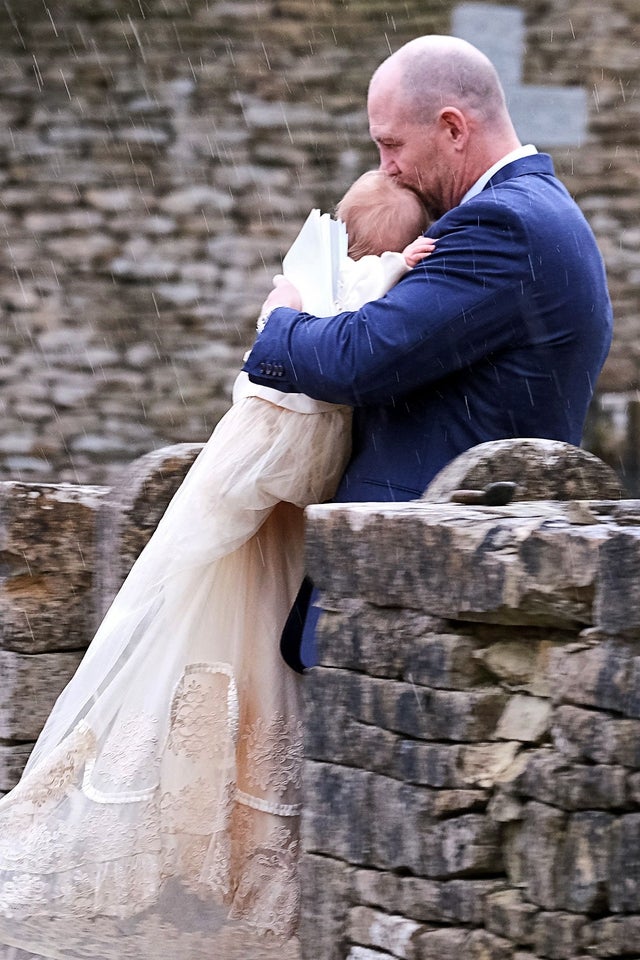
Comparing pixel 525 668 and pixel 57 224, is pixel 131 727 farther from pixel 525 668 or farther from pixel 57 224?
pixel 57 224

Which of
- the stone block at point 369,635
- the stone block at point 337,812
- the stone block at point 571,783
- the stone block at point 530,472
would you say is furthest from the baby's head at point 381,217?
the stone block at point 571,783

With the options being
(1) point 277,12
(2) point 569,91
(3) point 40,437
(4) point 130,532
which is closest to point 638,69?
(2) point 569,91

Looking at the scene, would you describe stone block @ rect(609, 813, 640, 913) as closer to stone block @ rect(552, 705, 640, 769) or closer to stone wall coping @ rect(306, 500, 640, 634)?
stone block @ rect(552, 705, 640, 769)

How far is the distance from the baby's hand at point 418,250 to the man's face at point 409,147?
0.23 m

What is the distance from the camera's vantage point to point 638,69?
29.6 feet

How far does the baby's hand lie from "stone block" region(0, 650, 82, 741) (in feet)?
4.65

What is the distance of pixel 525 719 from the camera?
6.72 ft

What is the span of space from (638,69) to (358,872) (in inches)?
306

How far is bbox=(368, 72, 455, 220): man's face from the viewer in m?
2.69

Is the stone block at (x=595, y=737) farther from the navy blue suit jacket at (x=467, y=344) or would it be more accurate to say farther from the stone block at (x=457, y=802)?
the navy blue suit jacket at (x=467, y=344)

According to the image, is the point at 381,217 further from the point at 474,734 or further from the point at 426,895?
the point at 426,895

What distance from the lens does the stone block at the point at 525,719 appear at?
202 centimetres

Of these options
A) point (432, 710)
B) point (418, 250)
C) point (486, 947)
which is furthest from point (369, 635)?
point (418, 250)

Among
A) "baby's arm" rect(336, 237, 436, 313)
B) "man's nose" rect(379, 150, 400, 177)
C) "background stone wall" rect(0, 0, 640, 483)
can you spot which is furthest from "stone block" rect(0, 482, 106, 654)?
"background stone wall" rect(0, 0, 640, 483)
